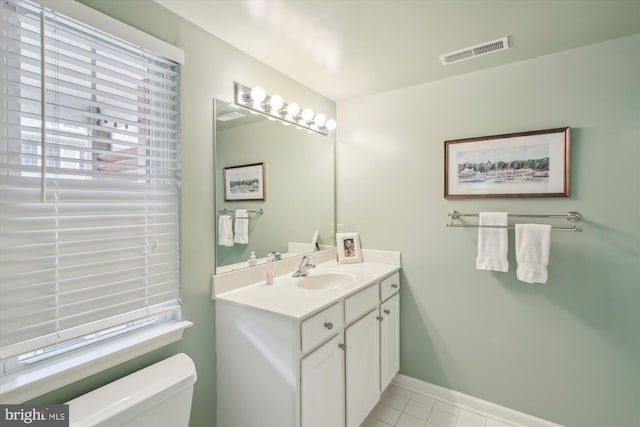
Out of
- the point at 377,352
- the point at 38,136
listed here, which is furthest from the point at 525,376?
the point at 38,136

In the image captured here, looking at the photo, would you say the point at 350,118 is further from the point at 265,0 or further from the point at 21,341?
the point at 21,341

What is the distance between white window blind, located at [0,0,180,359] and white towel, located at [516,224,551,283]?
6.29 feet

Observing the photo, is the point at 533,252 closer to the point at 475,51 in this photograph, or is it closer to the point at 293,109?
the point at 475,51

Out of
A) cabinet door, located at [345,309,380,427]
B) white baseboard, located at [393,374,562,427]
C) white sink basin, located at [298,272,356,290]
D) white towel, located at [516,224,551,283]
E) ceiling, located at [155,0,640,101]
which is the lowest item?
white baseboard, located at [393,374,562,427]

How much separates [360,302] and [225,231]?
2.88ft

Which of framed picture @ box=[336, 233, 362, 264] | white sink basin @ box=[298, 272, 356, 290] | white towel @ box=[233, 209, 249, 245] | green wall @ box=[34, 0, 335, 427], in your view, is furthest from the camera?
framed picture @ box=[336, 233, 362, 264]

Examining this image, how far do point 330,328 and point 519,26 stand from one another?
1.80 m

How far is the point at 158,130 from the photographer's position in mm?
1422

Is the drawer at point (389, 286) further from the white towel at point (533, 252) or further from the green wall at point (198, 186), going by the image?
the green wall at point (198, 186)

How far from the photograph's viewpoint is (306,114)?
2.24m

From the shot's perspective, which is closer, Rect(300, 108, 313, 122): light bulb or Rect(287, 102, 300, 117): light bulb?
Rect(287, 102, 300, 117): light bulb

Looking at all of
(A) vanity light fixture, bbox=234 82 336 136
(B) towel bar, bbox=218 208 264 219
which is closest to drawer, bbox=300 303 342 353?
(B) towel bar, bbox=218 208 264 219

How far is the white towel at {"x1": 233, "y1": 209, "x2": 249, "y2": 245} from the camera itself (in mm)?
1792

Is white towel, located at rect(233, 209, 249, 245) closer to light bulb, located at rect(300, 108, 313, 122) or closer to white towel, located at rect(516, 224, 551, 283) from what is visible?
light bulb, located at rect(300, 108, 313, 122)
